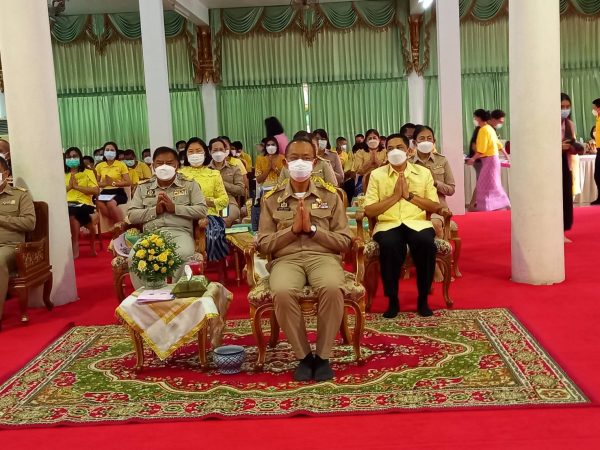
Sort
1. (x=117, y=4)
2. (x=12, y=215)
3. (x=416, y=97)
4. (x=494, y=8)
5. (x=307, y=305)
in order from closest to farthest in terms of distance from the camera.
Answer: (x=307, y=305) → (x=12, y=215) → (x=117, y=4) → (x=494, y=8) → (x=416, y=97)

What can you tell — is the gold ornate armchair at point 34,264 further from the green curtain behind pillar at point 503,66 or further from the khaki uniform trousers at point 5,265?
the green curtain behind pillar at point 503,66

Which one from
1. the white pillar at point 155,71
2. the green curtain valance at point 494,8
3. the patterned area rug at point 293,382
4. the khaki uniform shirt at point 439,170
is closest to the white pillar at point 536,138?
the khaki uniform shirt at point 439,170

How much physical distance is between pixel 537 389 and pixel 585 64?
15364 mm

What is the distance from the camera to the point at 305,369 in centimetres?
456

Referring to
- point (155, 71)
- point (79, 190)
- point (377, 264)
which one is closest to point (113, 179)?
point (155, 71)

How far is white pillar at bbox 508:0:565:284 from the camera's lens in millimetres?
6707

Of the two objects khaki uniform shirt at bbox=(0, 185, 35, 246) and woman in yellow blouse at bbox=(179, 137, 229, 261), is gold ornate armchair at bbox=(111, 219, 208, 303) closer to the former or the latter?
woman in yellow blouse at bbox=(179, 137, 229, 261)

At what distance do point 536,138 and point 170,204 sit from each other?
3.25 meters

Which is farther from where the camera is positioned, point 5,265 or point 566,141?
point 566,141

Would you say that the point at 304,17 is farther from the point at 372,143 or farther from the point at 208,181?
the point at 208,181

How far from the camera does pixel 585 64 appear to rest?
17.8m

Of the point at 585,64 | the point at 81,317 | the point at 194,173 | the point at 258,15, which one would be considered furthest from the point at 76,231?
the point at 585,64

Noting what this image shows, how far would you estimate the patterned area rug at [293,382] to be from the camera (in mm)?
4074

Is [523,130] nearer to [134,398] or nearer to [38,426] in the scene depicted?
[134,398]
